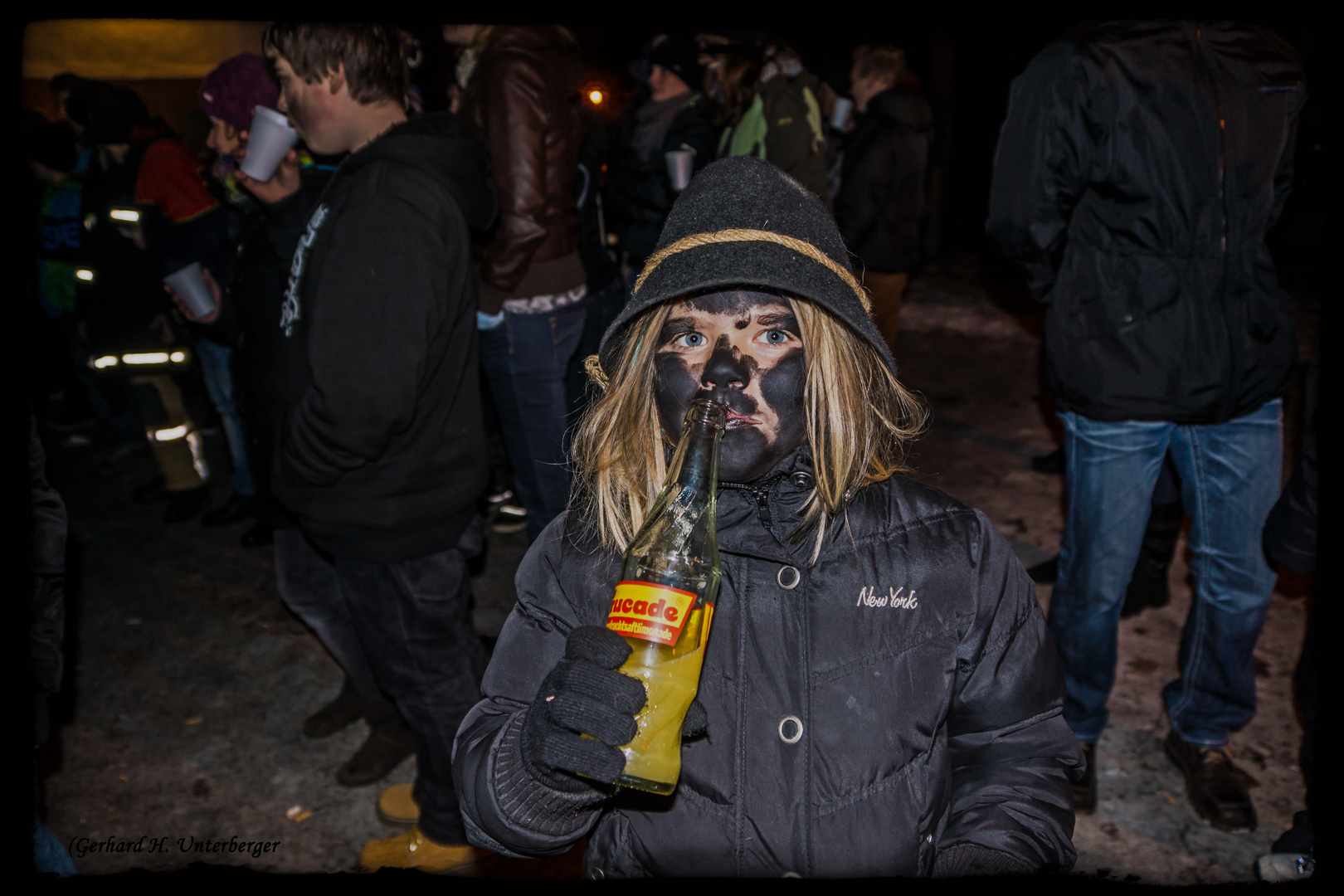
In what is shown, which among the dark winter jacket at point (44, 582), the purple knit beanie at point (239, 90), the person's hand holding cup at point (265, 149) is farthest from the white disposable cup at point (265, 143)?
the dark winter jacket at point (44, 582)

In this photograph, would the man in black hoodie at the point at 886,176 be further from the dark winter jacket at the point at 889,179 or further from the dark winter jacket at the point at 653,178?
the dark winter jacket at the point at 653,178

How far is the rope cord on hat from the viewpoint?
172 cm

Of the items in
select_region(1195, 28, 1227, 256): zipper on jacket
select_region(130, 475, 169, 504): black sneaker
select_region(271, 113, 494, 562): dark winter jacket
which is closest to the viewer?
select_region(271, 113, 494, 562): dark winter jacket

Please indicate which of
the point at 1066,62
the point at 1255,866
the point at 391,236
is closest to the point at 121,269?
the point at 391,236

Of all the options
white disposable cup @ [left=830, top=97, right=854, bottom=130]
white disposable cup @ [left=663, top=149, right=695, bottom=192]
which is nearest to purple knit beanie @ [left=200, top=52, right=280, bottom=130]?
white disposable cup @ [left=663, top=149, right=695, bottom=192]

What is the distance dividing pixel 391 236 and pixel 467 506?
0.92m

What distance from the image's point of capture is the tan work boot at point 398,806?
3631 mm

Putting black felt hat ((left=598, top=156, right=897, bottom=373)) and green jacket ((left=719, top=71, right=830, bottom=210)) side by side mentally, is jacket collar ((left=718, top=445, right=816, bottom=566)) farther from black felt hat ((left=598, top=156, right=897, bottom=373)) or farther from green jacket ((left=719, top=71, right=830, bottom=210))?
green jacket ((left=719, top=71, right=830, bottom=210))

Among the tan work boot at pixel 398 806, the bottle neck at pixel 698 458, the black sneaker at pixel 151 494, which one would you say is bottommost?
the black sneaker at pixel 151 494

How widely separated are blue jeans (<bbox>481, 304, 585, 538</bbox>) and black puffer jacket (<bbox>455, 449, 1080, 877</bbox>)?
2676mm

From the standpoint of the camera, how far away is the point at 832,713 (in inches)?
65.8

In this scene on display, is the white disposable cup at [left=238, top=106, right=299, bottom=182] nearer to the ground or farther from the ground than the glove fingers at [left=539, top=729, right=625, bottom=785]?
farther from the ground

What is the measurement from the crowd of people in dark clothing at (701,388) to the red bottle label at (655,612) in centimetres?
7

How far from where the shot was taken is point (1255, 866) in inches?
127
